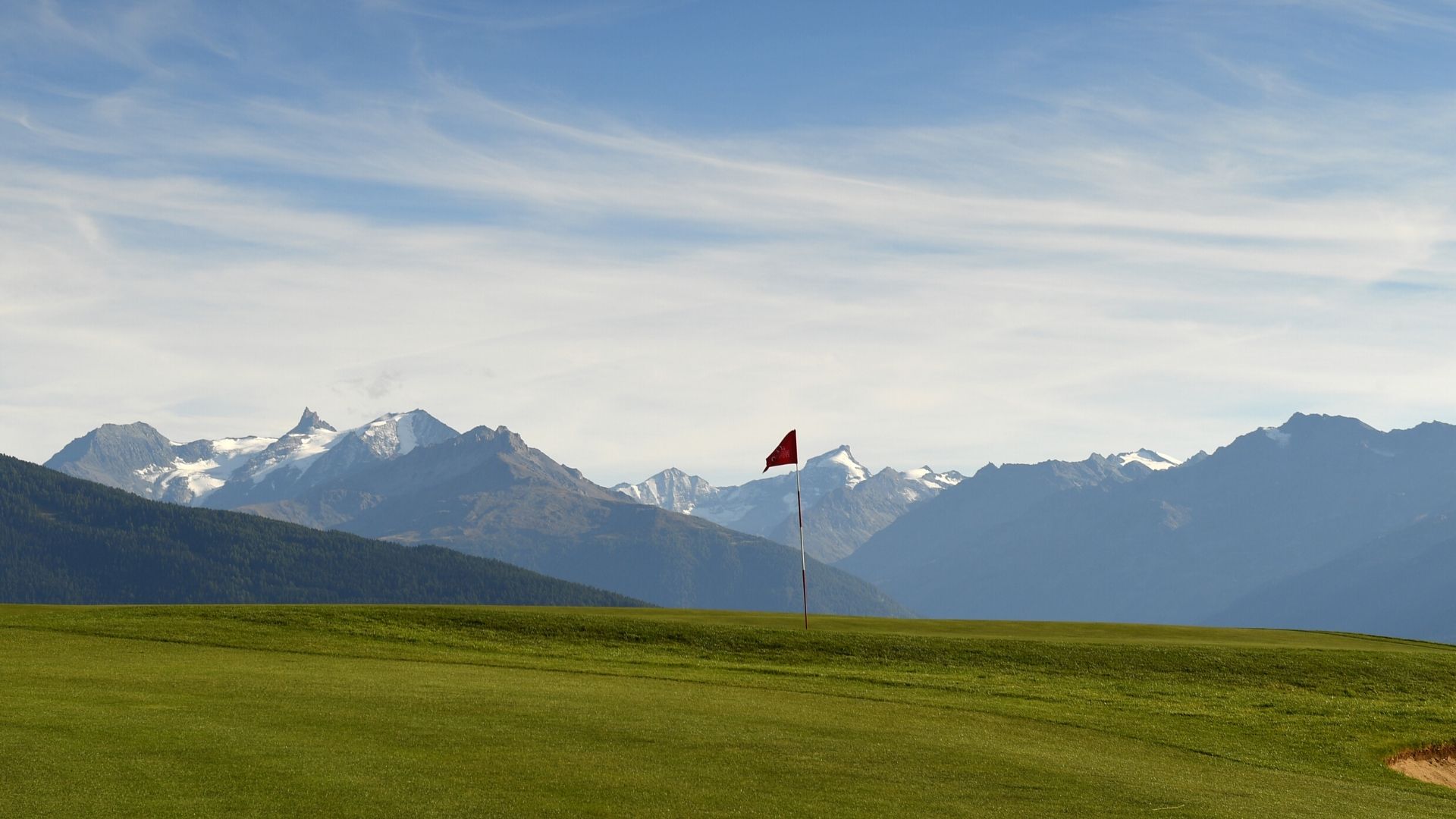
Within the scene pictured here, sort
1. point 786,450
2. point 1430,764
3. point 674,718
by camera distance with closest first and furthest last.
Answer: point 674,718 → point 1430,764 → point 786,450

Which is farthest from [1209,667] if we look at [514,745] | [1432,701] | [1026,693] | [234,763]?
[234,763]

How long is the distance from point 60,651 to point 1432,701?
143 ft

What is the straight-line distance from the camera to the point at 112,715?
80.1 ft

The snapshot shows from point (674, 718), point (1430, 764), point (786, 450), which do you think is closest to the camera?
point (674, 718)

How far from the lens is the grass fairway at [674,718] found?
19.8 metres

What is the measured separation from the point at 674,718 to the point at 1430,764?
1981 centimetres

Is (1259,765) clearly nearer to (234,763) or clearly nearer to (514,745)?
(514,745)

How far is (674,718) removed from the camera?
27109 millimetres

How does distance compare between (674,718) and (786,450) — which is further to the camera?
(786,450)

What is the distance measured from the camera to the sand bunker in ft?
98.2

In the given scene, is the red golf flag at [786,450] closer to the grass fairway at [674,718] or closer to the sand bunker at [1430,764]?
the grass fairway at [674,718]

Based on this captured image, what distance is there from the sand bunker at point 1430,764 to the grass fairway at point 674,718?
A: 52 cm

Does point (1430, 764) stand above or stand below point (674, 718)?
below

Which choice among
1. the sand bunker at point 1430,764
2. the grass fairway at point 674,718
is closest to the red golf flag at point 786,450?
the grass fairway at point 674,718
